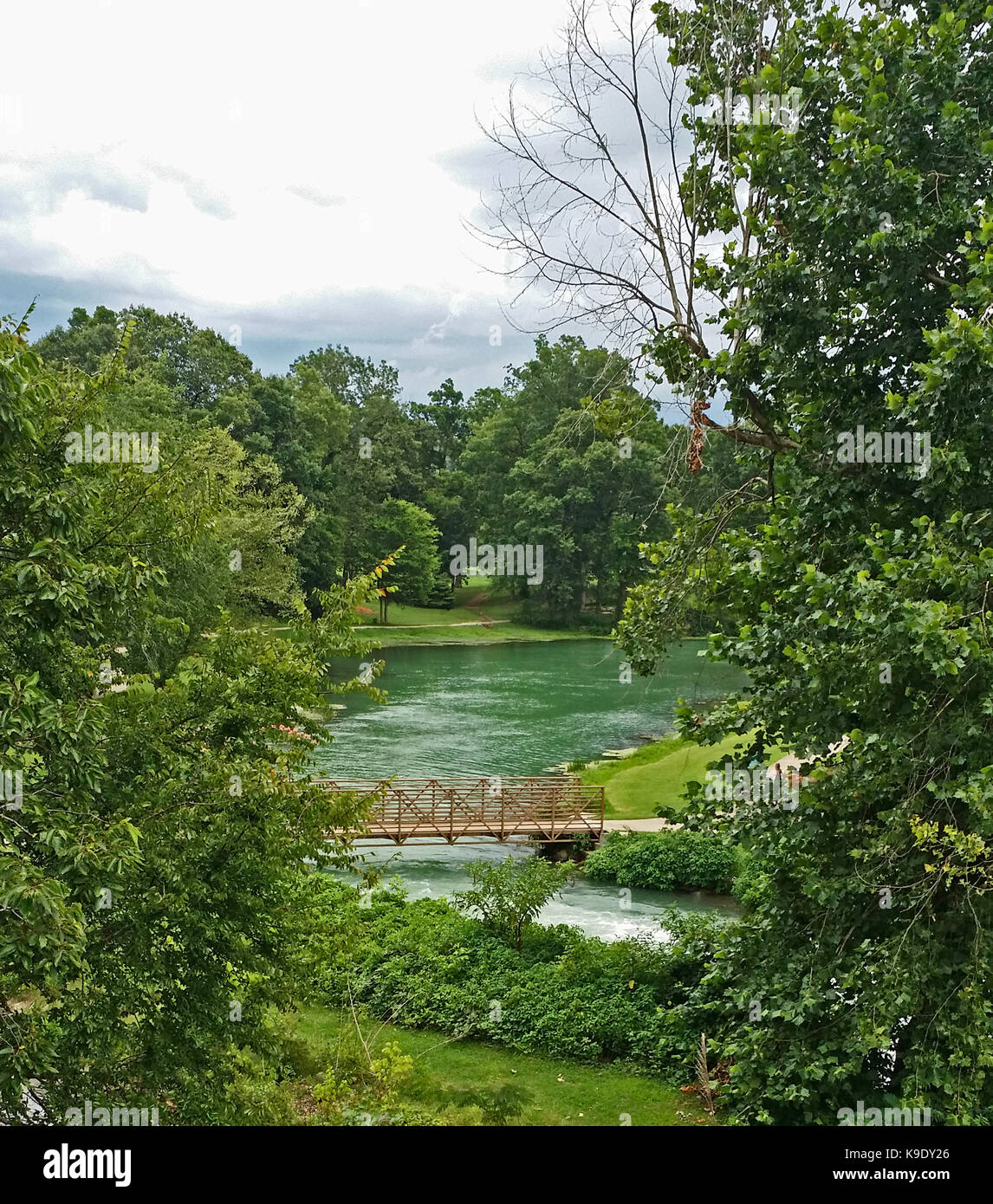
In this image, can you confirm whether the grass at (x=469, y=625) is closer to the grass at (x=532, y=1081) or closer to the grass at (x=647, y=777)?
the grass at (x=647, y=777)

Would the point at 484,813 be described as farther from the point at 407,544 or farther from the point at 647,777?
the point at 407,544

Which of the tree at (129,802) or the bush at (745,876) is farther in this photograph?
the bush at (745,876)

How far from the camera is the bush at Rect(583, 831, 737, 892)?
21.9 m

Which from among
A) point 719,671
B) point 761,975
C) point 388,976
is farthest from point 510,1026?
point 719,671

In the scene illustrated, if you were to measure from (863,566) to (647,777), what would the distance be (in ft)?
68.0

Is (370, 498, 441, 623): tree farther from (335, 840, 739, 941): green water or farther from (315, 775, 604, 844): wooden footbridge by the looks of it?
(335, 840, 739, 941): green water

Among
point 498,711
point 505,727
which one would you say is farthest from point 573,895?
point 498,711

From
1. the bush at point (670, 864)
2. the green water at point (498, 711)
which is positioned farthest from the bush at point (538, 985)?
the green water at point (498, 711)

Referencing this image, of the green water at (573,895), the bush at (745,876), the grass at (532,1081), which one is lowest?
the green water at (573,895)

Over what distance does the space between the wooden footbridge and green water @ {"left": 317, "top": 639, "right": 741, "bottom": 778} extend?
3631 millimetres

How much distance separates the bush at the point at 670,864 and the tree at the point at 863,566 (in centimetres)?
1133

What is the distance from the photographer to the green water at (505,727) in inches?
843

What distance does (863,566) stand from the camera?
9.04 m
